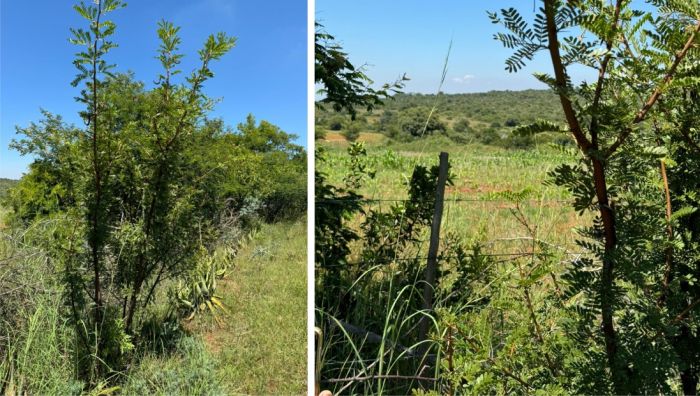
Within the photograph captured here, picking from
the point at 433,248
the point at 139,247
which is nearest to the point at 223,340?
the point at 139,247

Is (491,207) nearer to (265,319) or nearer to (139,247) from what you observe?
(265,319)

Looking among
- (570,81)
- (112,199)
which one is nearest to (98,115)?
(112,199)

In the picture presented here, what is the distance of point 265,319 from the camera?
77.7 inches

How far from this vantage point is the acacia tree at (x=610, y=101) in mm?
717

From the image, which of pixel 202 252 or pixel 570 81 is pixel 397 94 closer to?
pixel 202 252

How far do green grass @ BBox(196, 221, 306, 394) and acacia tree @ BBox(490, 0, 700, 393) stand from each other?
119 centimetres

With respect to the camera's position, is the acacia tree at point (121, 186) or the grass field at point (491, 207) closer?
the acacia tree at point (121, 186)

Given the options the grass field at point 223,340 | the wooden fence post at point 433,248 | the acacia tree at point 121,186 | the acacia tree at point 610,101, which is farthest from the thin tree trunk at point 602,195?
the grass field at point 223,340

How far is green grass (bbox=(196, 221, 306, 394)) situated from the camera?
1.83m

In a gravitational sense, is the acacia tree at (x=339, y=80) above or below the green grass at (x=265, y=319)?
above

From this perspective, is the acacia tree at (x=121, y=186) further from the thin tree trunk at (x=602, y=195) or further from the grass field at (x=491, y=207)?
the thin tree trunk at (x=602, y=195)

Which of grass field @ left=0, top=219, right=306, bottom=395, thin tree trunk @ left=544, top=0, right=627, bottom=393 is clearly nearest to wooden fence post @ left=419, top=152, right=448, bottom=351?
grass field @ left=0, top=219, right=306, bottom=395

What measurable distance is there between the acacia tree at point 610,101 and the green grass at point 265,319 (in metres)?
1.19

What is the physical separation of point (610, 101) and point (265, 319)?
142 cm
